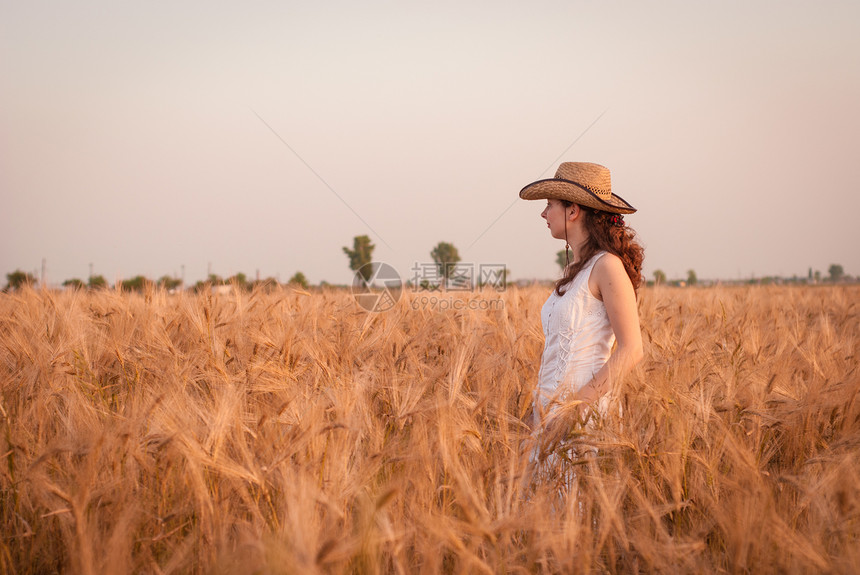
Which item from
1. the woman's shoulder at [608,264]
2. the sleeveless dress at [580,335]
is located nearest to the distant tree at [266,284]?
the sleeveless dress at [580,335]

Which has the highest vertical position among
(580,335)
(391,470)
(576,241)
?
(576,241)

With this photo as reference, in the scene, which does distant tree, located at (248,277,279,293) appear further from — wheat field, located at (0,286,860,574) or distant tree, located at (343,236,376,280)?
distant tree, located at (343,236,376,280)

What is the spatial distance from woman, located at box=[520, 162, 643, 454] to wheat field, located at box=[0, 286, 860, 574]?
0.16 m

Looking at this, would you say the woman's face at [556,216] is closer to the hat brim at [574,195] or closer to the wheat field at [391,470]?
the hat brim at [574,195]

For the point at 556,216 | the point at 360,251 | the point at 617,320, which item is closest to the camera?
the point at 617,320

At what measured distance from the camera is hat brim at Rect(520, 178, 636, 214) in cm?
227

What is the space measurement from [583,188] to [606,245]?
0.28 metres

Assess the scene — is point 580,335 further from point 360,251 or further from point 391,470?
point 360,251

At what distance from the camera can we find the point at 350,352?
108 inches

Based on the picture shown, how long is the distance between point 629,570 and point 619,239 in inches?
55.5

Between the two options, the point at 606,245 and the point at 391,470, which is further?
the point at 606,245

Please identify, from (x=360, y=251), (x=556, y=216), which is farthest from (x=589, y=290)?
(x=360, y=251)

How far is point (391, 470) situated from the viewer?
171cm

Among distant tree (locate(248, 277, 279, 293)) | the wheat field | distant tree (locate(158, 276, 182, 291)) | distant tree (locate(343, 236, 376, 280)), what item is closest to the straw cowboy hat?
the wheat field
